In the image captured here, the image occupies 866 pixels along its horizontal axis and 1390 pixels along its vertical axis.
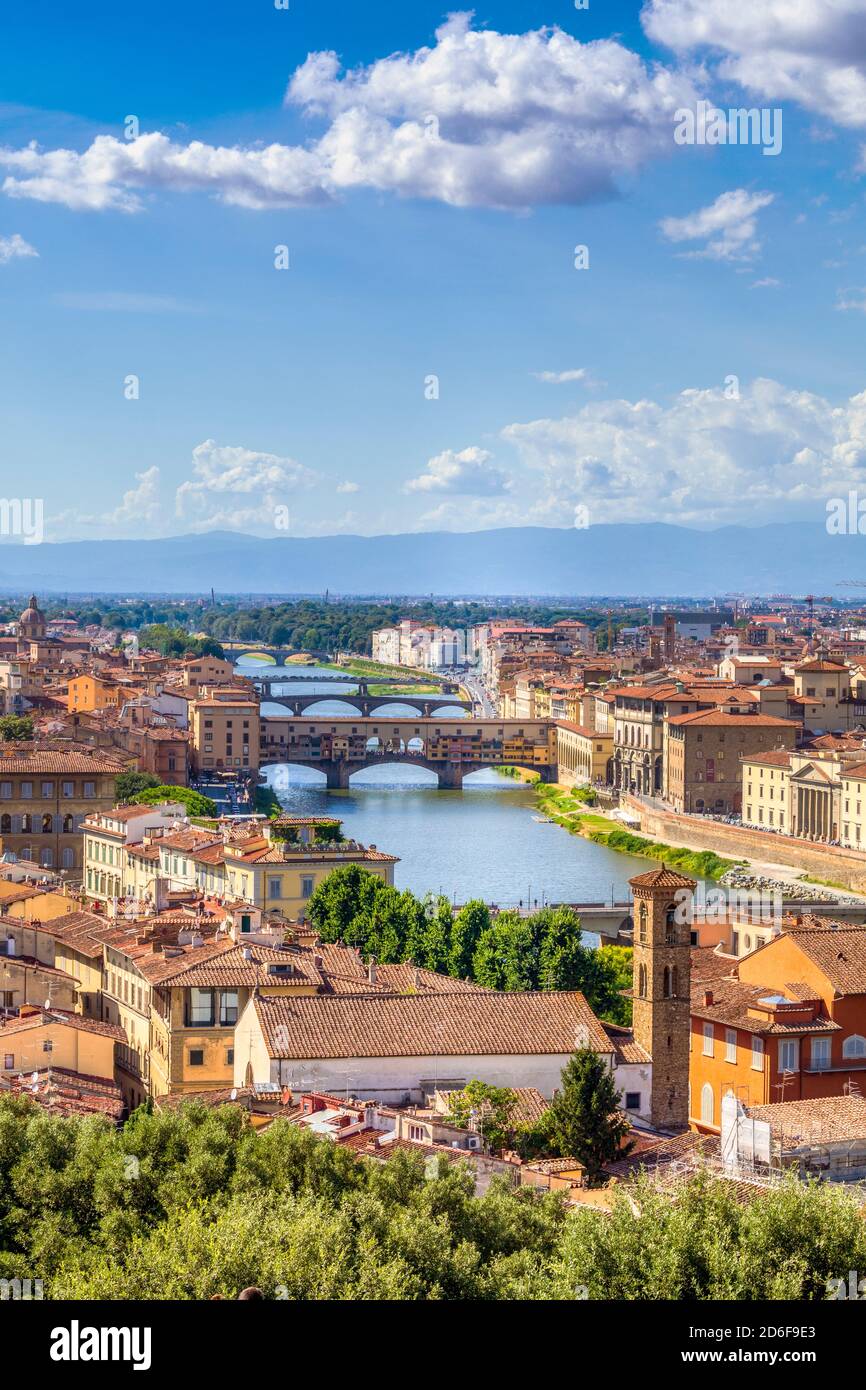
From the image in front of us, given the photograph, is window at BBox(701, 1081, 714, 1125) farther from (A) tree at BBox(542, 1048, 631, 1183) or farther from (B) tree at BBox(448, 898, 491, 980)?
(B) tree at BBox(448, 898, 491, 980)

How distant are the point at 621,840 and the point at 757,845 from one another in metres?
3.59

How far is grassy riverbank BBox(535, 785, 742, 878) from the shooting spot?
3425cm

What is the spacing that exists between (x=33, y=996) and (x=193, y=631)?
11723 centimetres

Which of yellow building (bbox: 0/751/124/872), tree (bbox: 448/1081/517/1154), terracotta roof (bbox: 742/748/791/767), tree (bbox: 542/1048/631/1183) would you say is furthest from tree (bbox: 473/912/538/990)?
terracotta roof (bbox: 742/748/791/767)

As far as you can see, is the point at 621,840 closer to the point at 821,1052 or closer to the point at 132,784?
the point at 132,784

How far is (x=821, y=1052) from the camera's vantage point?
12055mm

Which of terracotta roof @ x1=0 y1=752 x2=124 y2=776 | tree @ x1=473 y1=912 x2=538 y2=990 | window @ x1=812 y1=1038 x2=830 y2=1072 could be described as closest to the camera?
window @ x1=812 y1=1038 x2=830 y2=1072

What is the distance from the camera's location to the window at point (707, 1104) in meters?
12.1

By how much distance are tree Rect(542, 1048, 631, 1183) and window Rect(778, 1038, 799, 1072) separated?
1.86 m

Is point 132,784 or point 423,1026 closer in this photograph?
point 423,1026

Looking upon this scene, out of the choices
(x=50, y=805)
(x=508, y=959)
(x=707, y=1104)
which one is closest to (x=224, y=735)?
(x=50, y=805)

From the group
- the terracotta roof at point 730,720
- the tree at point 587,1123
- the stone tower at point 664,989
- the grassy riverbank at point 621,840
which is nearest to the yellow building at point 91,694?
the grassy riverbank at point 621,840

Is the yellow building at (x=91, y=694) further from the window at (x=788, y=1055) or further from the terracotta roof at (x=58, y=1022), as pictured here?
the window at (x=788, y=1055)

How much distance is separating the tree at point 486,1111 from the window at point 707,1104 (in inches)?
73.5
